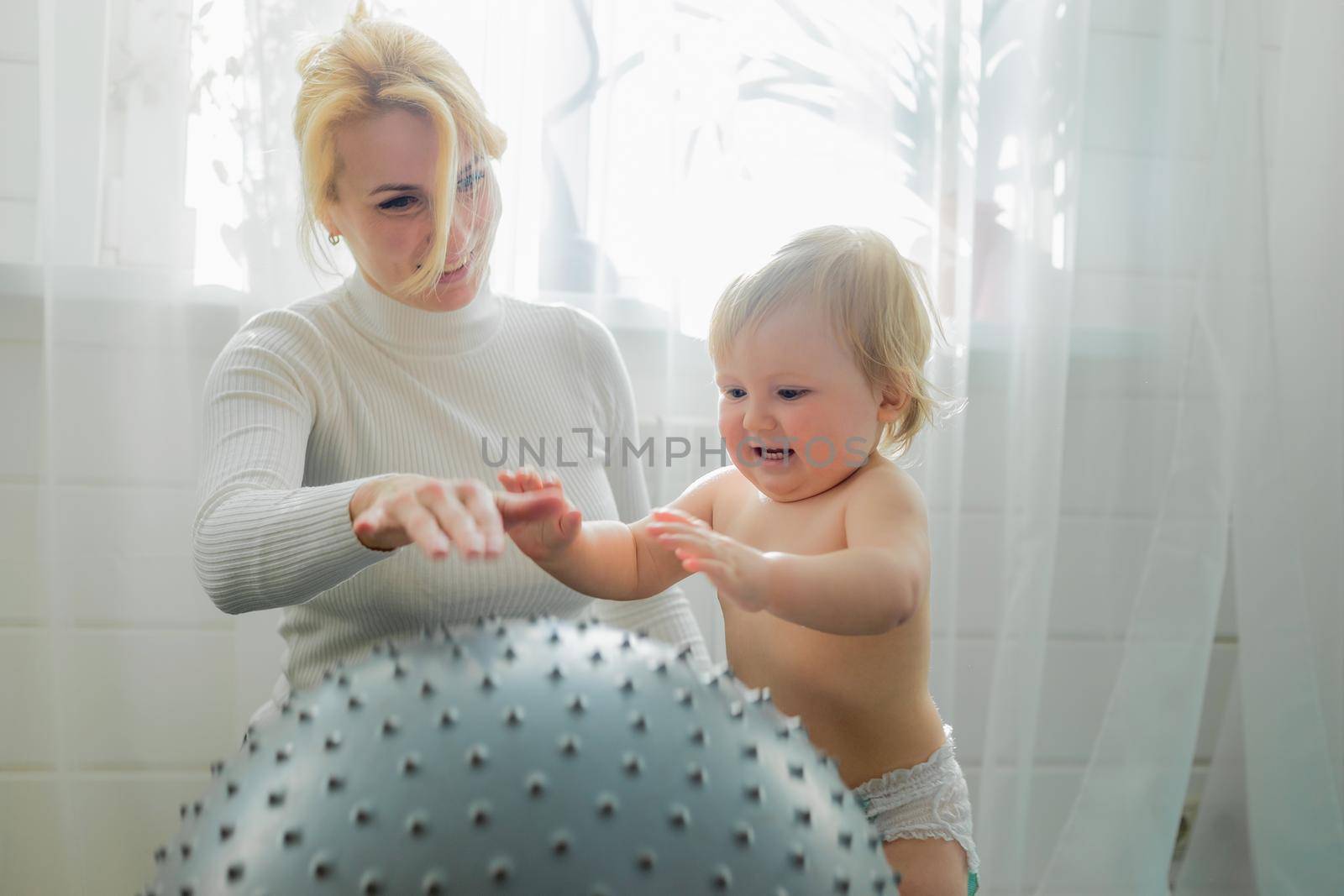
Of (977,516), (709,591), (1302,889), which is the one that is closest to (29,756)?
(709,591)

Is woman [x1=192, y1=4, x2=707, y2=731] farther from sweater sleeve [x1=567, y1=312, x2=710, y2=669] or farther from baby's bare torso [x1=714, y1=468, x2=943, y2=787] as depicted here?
baby's bare torso [x1=714, y1=468, x2=943, y2=787]

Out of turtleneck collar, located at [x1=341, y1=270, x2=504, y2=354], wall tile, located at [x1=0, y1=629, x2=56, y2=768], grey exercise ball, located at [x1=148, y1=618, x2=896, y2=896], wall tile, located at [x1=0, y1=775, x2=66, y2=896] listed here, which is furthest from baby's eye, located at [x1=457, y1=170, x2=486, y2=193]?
wall tile, located at [x1=0, y1=775, x2=66, y2=896]

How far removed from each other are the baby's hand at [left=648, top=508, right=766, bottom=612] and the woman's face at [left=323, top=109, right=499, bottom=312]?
42 centimetres

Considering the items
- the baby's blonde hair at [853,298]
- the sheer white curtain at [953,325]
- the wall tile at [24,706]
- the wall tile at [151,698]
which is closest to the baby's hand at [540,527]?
the baby's blonde hair at [853,298]

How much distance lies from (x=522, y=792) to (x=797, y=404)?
1.43 feet

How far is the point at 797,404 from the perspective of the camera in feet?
2.79

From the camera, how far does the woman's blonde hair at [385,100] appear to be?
0.96m

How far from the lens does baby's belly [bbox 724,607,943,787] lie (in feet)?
2.76

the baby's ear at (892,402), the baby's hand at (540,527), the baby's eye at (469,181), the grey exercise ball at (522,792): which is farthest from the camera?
the baby's eye at (469,181)

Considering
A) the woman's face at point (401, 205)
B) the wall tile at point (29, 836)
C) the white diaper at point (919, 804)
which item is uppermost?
the woman's face at point (401, 205)

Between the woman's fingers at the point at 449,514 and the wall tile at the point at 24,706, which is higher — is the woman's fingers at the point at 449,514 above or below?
above

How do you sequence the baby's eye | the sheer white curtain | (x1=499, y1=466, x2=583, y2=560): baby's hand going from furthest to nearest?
1. the sheer white curtain
2. the baby's eye
3. (x1=499, y1=466, x2=583, y2=560): baby's hand

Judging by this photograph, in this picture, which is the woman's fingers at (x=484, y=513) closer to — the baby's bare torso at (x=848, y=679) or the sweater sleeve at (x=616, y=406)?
the baby's bare torso at (x=848, y=679)

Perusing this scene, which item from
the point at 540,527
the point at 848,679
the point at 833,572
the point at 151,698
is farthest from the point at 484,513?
the point at 151,698
